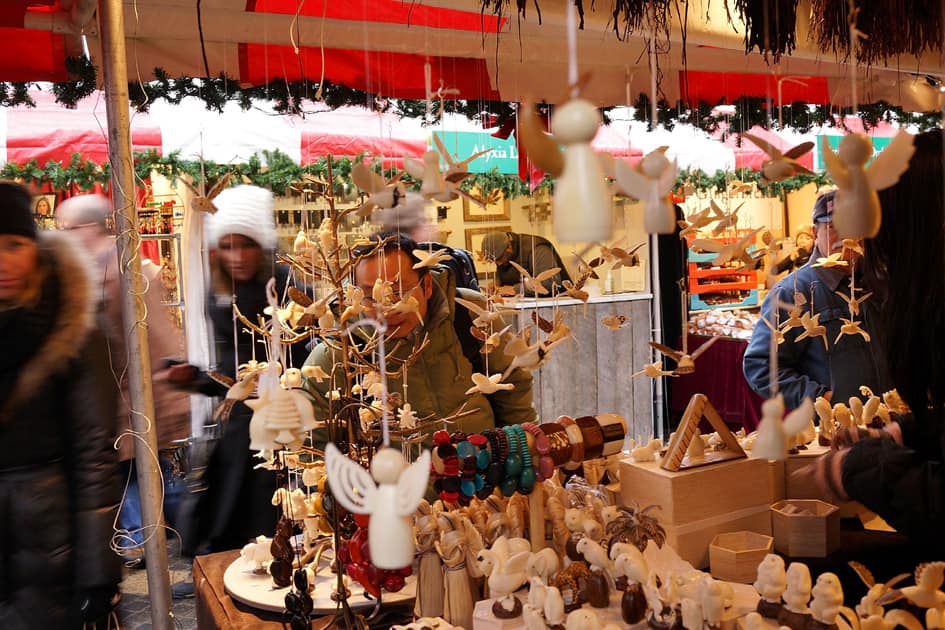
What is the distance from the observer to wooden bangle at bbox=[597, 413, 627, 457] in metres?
1.36

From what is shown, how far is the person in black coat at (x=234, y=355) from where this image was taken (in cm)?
238

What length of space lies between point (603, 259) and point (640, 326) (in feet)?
9.73

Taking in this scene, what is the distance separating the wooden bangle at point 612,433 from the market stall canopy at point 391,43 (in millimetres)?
922

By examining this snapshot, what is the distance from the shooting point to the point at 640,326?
14.3ft

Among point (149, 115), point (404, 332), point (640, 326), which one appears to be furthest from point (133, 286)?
point (640, 326)

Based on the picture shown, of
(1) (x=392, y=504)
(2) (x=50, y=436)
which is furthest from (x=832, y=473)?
(2) (x=50, y=436)

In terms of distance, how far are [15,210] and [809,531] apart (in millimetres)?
1611

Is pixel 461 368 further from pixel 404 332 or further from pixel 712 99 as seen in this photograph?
pixel 712 99

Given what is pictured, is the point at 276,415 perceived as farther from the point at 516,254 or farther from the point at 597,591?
the point at 516,254

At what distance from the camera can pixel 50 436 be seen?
1.68 metres

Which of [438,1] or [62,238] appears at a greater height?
[438,1]

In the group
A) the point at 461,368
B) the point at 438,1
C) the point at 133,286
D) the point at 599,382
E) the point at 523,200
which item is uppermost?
the point at 438,1

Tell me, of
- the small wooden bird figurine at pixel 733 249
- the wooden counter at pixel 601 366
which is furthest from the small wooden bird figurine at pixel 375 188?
the wooden counter at pixel 601 366

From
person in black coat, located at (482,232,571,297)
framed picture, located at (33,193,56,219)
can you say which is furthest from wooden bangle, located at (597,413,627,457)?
framed picture, located at (33,193,56,219)
